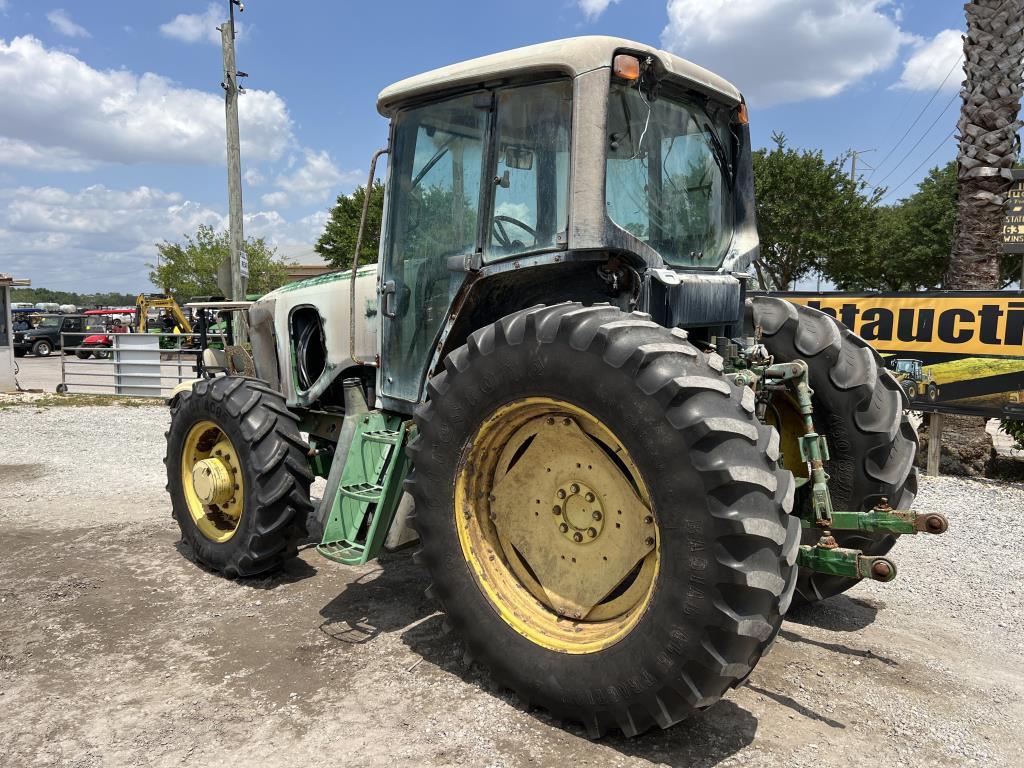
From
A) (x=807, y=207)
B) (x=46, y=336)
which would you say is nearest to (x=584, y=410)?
(x=807, y=207)

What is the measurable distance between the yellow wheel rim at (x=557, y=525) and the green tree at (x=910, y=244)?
1090 inches

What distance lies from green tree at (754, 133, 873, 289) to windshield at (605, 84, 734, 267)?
2381cm

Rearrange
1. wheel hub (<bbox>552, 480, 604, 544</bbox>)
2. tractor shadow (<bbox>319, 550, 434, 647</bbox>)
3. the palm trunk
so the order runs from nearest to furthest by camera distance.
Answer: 1. wheel hub (<bbox>552, 480, 604, 544</bbox>)
2. tractor shadow (<bbox>319, 550, 434, 647</bbox>)
3. the palm trunk

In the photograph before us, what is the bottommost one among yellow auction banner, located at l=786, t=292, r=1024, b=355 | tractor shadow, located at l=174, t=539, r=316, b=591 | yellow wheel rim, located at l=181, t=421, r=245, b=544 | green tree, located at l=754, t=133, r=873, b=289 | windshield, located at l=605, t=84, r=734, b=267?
tractor shadow, located at l=174, t=539, r=316, b=591

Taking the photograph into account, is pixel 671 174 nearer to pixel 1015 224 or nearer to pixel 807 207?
pixel 1015 224

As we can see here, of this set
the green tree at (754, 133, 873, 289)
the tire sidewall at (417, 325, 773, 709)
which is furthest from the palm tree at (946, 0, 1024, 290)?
the green tree at (754, 133, 873, 289)

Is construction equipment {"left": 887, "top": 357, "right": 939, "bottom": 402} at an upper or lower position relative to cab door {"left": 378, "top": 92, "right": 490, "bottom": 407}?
lower

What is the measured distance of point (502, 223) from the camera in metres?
3.85

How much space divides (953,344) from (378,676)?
7271 millimetres

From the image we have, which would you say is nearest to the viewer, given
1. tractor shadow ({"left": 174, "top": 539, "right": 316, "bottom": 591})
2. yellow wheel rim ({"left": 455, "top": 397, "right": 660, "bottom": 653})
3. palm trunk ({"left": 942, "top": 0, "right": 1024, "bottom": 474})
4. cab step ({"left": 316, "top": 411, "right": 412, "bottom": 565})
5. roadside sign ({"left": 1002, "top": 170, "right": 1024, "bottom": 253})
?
yellow wheel rim ({"left": 455, "top": 397, "right": 660, "bottom": 653})

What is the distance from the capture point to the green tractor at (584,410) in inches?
107

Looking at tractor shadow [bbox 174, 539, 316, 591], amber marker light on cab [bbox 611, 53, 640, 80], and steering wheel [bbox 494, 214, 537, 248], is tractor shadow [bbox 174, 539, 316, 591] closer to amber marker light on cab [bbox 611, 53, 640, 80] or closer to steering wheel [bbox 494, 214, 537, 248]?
steering wheel [bbox 494, 214, 537, 248]

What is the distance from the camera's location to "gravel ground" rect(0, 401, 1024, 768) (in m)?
3.02

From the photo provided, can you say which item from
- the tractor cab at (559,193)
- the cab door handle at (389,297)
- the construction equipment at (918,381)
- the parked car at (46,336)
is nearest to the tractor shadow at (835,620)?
the tractor cab at (559,193)
